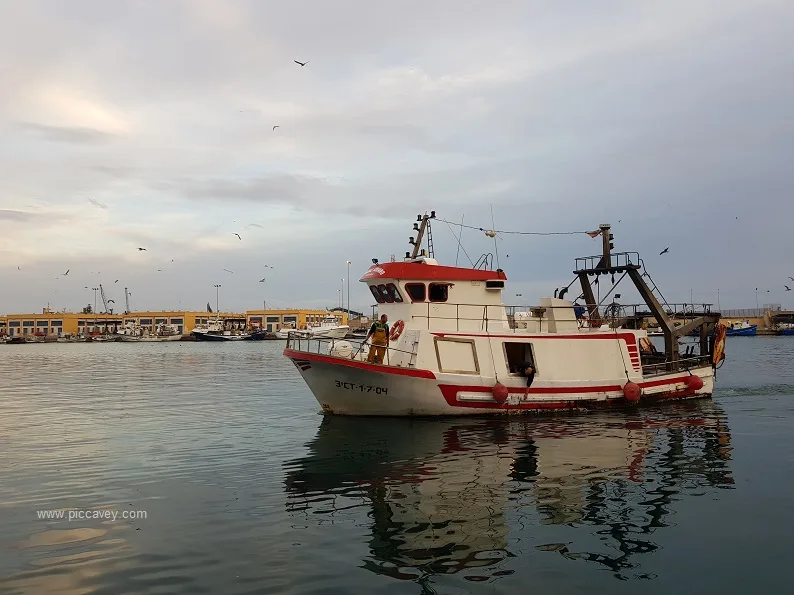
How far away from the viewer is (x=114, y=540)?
9.08 metres

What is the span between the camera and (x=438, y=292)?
68.5 feet

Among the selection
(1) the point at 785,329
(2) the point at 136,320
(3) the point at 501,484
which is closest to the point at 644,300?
(3) the point at 501,484

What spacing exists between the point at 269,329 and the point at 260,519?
499 ft

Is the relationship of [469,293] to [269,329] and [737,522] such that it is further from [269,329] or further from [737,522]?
[269,329]

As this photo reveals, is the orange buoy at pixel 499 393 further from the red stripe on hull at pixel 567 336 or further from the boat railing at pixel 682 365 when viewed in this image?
the boat railing at pixel 682 365

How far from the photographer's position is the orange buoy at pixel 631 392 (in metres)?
21.5

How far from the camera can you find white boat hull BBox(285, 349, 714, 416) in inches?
741

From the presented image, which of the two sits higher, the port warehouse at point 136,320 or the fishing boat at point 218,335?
the port warehouse at point 136,320

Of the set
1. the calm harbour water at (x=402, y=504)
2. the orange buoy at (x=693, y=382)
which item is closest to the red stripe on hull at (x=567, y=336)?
the calm harbour water at (x=402, y=504)

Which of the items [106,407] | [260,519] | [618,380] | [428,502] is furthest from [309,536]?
[106,407]

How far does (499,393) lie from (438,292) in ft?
13.1

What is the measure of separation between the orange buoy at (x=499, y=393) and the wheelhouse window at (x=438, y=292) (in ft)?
11.5

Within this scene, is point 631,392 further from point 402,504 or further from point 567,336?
point 402,504

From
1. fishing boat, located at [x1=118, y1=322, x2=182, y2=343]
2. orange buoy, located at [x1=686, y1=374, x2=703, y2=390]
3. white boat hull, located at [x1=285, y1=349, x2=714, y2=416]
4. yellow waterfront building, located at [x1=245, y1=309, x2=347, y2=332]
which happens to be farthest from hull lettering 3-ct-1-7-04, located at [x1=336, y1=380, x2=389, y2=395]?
yellow waterfront building, located at [x1=245, y1=309, x2=347, y2=332]
